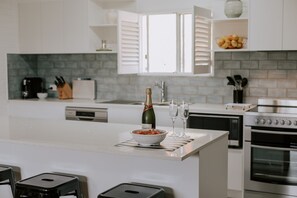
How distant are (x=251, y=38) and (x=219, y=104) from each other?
0.93m

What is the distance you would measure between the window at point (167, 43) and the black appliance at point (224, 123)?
0.92 meters

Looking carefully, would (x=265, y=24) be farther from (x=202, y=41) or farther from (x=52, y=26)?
(x=52, y=26)

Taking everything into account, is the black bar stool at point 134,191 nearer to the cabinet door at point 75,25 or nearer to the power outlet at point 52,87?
the cabinet door at point 75,25

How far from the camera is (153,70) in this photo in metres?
5.87

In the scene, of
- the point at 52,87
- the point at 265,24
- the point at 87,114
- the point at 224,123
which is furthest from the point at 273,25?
the point at 52,87

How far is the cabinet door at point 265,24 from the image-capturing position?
475cm

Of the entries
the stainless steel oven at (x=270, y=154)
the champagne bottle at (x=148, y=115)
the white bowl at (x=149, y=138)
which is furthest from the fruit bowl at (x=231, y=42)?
the white bowl at (x=149, y=138)

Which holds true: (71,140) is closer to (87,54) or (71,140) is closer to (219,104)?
(219,104)

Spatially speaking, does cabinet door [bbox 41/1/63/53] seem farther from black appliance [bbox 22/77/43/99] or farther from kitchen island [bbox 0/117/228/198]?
kitchen island [bbox 0/117/228/198]

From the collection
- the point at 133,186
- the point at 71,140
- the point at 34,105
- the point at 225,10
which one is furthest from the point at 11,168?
the point at 225,10

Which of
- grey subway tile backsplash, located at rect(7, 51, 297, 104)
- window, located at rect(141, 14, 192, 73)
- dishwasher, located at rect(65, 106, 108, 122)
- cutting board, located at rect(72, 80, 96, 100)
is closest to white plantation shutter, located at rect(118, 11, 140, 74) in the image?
window, located at rect(141, 14, 192, 73)

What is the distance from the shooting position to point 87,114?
217 inches

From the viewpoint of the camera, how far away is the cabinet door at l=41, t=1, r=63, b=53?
5.86 m

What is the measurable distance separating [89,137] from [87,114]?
229 centimetres
